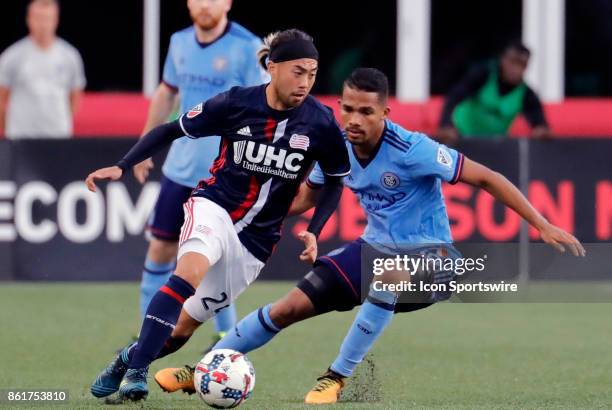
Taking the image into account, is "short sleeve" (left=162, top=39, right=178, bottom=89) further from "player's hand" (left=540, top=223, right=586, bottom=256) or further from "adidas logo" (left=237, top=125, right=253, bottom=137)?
"player's hand" (left=540, top=223, right=586, bottom=256)

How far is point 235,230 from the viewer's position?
7070mm

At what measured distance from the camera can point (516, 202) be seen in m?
6.98

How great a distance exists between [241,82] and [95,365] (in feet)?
6.55

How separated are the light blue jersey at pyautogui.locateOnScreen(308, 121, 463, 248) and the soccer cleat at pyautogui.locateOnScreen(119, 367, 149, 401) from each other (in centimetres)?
150

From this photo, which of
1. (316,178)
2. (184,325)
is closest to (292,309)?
(184,325)

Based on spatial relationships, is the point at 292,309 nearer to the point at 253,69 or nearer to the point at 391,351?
the point at 391,351

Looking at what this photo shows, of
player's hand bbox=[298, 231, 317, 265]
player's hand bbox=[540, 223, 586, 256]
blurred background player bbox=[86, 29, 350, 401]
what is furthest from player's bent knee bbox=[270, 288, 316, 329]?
player's hand bbox=[540, 223, 586, 256]

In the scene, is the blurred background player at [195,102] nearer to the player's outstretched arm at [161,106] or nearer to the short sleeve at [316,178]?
the player's outstretched arm at [161,106]

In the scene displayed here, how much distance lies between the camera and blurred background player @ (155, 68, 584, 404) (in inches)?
279

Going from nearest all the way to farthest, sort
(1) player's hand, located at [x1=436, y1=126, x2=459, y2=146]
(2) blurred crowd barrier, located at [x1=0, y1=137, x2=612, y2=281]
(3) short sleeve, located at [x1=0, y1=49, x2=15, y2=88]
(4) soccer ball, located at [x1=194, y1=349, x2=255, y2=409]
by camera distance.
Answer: (4) soccer ball, located at [x1=194, y1=349, x2=255, y2=409] → (2) blurred crowd barrier, located at [x1=0, y1=137, x2=612, y2=281] → (1) player's hand, located at [x1=436, y1=126, x2=459, y2=146] → (3) short sleeve, located at [x1=0, y1=49, x2=15, y2=88]

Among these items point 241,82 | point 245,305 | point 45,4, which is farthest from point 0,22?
point 241,82

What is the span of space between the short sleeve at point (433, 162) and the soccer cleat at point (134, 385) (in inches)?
67.8

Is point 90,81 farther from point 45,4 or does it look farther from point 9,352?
point 9,352

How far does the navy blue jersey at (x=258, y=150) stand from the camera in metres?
7.00
